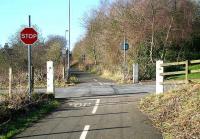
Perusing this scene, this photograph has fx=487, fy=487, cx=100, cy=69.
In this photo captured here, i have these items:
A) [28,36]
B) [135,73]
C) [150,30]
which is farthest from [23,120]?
[150,30]

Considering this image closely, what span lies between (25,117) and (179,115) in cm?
536

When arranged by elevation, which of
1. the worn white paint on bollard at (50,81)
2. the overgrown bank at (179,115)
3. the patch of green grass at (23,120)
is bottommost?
the patch of green grass at (23,120)

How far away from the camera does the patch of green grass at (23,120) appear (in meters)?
12.5

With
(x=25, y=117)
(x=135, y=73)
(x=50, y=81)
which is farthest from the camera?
(x=135, y=73)

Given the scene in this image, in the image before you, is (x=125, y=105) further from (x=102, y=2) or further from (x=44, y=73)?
(x=102, y=2)

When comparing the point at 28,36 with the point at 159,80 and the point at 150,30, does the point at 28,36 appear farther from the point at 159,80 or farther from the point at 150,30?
the point at 150,30

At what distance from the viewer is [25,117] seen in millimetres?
15688

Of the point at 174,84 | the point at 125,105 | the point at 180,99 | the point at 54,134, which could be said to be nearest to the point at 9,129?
the point at 54,134

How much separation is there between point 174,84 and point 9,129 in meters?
9.09

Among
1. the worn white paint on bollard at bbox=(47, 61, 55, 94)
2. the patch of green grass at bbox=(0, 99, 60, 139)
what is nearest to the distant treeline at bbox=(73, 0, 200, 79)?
the worn white paint on bollard at bbox=(47, 61, 55, 94)

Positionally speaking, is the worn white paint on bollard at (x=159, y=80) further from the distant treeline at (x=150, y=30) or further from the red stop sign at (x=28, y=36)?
the distant treeline at (x=150, y=30)

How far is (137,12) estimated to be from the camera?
41.6m

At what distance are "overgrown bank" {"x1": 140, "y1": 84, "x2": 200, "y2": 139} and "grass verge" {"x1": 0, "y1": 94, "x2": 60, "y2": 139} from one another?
3643 millimetres

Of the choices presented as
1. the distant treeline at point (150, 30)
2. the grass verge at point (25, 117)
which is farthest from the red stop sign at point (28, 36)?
the distant treeline at point (150, 30)
